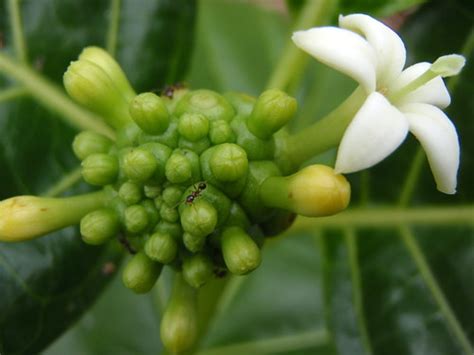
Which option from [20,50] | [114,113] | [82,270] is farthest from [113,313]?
[114,113]

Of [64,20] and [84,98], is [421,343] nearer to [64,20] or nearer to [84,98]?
[84,98]

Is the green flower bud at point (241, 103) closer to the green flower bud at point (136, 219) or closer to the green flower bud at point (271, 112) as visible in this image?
the green flower bud at point (271, 112)

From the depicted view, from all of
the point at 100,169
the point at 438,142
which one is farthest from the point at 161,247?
the point at 438,142

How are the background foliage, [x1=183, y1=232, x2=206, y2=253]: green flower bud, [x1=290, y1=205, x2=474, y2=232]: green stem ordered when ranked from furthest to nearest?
[x1=290, y1=205, x2=474, y2=232]: green stem < the background foliage < [x1=183, y1=232, x2=206, y2=253]: green flower bud

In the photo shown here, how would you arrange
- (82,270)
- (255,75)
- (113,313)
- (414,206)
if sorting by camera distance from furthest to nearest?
1. (255,75)
2. (113,313)
3. (414,206)
4. (82,270)

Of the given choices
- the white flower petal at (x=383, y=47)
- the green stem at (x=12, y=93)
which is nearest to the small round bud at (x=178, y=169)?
the white flower petal at (x=383, y=47)

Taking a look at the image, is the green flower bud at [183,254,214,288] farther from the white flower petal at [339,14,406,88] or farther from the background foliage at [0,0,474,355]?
the white flower petal at [339,14,406,88]

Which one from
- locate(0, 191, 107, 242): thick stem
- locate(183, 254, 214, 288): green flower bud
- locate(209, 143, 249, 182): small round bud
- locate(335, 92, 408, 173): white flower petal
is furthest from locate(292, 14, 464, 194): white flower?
locate(0, 191, 107, 242): thick stem

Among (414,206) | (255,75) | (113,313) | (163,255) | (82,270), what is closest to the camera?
(163,255)
